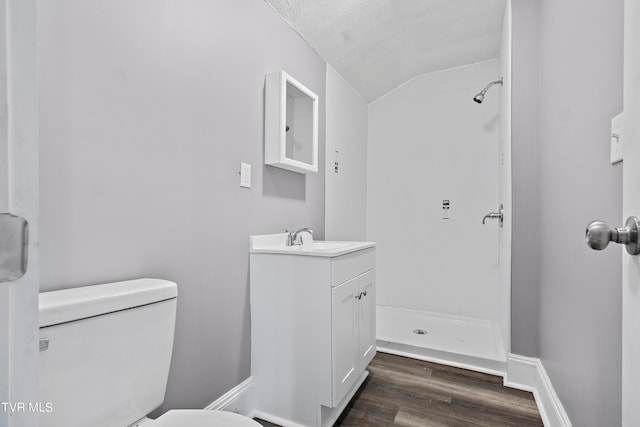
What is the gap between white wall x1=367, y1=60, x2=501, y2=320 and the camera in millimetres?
2664

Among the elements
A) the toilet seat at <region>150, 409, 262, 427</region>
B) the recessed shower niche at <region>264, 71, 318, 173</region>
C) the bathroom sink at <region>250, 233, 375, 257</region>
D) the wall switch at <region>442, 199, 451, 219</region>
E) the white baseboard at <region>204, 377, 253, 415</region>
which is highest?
the recessed shower niche at <region>264, 71, 318, 173</region>

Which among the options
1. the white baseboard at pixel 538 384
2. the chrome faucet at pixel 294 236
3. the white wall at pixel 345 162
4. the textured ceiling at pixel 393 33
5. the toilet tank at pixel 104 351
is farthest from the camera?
the white wall at pixel 345 162

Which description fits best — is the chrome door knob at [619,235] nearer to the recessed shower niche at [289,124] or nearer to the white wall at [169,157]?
the white wall at [169,157]

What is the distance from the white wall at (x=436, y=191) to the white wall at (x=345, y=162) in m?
0.18

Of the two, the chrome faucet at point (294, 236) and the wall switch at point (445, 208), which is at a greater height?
the wall switch at point (445, 208)

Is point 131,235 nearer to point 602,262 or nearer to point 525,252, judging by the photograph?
point 602,262

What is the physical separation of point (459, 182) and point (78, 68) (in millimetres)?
2662

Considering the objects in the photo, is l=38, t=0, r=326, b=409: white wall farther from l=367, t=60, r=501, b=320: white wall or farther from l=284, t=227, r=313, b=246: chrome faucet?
l=367, t=60, r=501, b=320: white wall

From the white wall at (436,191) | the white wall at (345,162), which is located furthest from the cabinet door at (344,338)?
the white wall at (436,191)

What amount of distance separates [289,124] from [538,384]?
1891mm

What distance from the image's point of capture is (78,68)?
0.91m

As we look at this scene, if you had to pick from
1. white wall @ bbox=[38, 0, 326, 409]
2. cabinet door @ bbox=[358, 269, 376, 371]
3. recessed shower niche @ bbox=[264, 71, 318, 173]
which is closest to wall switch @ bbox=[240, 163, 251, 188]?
white wall @ bbox=[38, 0, 326, 409]

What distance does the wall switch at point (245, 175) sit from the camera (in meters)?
1.51

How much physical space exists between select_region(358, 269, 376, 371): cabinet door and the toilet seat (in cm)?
87
